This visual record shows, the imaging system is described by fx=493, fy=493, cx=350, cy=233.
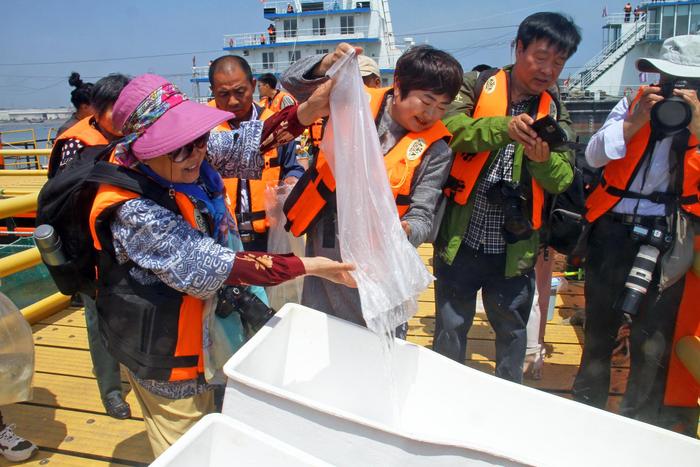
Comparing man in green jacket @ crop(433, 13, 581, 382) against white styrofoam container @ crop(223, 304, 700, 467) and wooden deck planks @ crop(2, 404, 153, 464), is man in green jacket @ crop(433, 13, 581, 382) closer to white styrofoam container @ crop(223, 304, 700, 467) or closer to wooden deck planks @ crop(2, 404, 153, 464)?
white styrofoam container @ crop(223, 304, 700, 467)

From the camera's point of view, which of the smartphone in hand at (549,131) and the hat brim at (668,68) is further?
the hat brim at (668,68)

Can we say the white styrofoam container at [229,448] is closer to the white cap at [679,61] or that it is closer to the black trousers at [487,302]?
the black trousers at [487,302]

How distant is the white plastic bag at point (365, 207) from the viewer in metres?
1.63

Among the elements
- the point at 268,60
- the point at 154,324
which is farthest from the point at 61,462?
the point at 268,60

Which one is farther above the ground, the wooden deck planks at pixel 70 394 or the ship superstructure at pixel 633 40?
the ship superstructure at pixel 633 40

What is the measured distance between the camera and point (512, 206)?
2.09 m

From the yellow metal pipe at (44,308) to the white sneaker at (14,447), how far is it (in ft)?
4.51

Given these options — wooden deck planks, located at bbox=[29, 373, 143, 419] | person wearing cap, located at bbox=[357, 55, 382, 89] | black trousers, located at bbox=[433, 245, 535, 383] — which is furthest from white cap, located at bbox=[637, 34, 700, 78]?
wooden deck planks, located at bbox=[29, 373, 143, 419]

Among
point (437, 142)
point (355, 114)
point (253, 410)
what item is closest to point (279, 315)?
point (253, 410)

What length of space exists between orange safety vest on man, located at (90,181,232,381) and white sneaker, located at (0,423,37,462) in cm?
117

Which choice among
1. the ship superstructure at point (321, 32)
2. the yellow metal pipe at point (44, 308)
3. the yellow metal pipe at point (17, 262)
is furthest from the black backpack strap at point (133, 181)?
the ship superstructure at point (321, 32)

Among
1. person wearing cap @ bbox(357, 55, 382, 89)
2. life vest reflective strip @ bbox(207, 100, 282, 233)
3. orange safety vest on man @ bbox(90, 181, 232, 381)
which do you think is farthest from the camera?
person wearing cap @ bbox(357, 55, 382, 89)

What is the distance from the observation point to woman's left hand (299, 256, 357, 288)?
1562 millimetres

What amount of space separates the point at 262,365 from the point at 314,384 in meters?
0.26
